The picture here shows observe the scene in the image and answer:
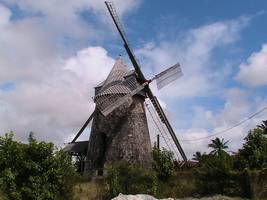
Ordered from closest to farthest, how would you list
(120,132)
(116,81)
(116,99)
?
1. (120,132)
2. (116,99)
3. (116,81)

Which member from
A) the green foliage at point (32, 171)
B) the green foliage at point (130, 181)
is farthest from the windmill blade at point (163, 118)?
the green foliage at point (32, 171)

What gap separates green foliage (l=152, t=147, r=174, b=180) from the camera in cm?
3061

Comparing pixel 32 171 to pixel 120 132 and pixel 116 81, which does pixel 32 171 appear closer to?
pixel 120 132

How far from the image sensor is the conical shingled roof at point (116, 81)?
37.8 metres

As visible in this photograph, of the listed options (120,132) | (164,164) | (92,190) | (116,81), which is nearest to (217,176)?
(164,164)

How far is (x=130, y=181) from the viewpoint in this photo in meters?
28.9

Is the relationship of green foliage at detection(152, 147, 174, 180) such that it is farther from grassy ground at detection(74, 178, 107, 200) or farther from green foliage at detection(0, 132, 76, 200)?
green foliage at detection(0, 132, 76, 200)

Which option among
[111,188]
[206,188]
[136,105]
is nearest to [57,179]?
[111,188]

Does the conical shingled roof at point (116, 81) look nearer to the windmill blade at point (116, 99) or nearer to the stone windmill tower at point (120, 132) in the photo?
the stone windmill tower at point (120, 132)

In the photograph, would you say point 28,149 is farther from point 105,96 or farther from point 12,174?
point 105,96

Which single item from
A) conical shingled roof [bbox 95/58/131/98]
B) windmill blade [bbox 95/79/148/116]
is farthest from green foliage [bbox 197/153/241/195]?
conical shingled roof [bbox 95/58/131/98]

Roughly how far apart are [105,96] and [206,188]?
13.1 metres

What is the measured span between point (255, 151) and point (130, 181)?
980 centimetres

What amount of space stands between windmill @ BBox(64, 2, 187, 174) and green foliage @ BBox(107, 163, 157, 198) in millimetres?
6369
